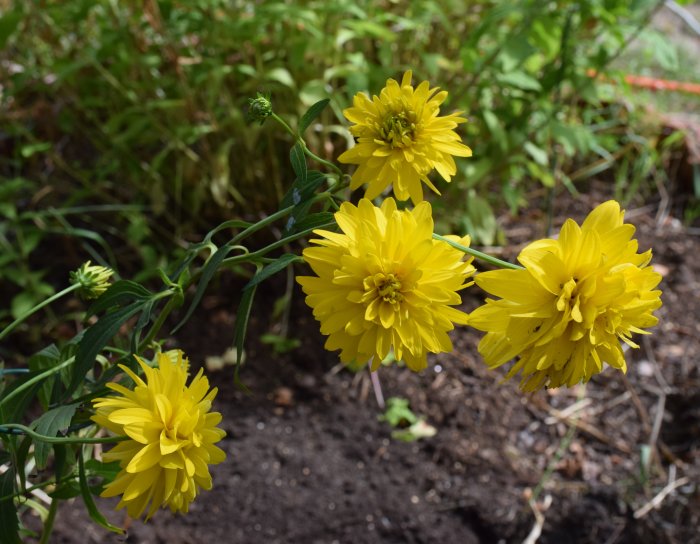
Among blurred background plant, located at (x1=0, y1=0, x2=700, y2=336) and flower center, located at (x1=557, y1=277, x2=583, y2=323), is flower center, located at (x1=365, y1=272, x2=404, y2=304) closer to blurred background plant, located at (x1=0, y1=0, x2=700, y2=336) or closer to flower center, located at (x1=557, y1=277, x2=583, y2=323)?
flower center, located at (x1=557, y1=277, x2=583, y2=323)

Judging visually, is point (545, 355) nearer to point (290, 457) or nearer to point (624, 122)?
point (290, 457)

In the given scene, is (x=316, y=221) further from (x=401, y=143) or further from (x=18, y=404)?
(x=18, y=404)

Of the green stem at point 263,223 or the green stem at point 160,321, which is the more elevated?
the green stem at point 263,223

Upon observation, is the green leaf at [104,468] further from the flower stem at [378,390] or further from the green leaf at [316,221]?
the flower stem at [378,390]

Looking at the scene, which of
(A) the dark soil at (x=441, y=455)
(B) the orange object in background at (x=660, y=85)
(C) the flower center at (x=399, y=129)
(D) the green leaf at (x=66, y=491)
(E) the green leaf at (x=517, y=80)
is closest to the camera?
(C) the flower center at (x=399, y=129)

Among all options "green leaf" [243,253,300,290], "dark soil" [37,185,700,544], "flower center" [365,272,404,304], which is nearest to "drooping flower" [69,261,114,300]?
"green leaf" [243,253,300,290]

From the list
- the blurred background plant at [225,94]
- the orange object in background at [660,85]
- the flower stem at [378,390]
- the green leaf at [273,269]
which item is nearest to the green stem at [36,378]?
the green leaf at [273,269]

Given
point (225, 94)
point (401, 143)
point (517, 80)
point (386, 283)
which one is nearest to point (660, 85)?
point (517, 80)
